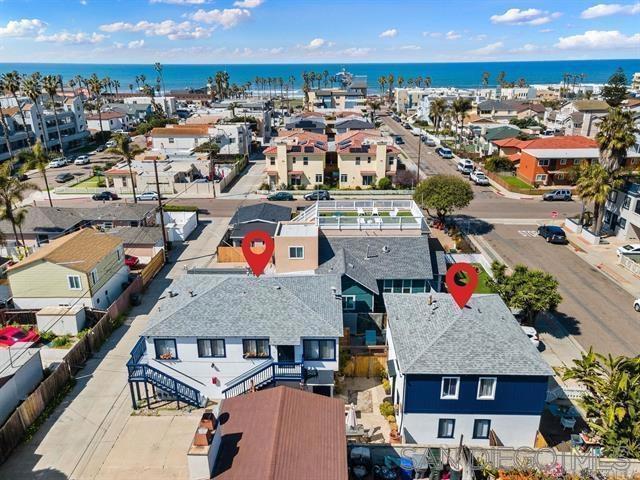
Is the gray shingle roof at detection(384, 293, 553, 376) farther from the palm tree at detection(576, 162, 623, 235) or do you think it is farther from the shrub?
the palm tree at detection(576, 162, 623, 235)

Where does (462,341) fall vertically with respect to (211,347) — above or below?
above

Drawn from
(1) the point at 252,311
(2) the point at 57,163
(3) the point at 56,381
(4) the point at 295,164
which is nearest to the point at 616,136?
(1) the point at 252,311

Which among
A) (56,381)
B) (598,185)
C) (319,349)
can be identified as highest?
(598,185)

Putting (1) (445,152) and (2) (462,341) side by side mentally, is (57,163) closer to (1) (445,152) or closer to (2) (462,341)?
(1) (445,152)

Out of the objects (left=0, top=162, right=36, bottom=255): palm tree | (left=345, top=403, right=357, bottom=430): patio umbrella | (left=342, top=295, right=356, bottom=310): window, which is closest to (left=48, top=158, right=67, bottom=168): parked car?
(left=0, top=162, right=36, bottom=255): palm tree

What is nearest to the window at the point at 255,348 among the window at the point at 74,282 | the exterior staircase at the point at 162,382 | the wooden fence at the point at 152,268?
the exterior staircase at the point at 162,382
